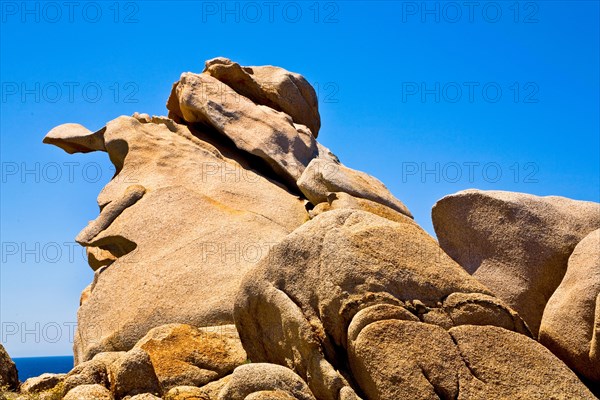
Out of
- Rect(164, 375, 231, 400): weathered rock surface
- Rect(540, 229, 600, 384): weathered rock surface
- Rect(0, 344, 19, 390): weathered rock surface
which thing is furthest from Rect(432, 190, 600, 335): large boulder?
Rect(0, 344, 19, 390): weathered rock surface

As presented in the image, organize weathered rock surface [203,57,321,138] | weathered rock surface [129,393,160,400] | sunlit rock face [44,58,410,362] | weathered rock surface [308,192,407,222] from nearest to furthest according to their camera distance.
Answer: weathered rock surface [129,393,160,400], sunlit rock face [44,58,410,362], weathered rock surface [308,192,407,222], weathered rock surface [203,57,321,138]

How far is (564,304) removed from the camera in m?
14.2

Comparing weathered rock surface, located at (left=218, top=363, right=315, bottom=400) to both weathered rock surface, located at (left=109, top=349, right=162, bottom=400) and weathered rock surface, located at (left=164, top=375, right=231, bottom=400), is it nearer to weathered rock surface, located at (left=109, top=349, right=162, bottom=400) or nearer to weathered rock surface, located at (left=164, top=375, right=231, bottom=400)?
weathered rock surface, located at (left=164, top=375, right=231, bottom=400)

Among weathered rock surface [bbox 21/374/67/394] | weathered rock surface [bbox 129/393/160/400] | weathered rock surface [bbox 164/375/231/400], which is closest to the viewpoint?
weathered rock surface [bbox 129/393/160/400]

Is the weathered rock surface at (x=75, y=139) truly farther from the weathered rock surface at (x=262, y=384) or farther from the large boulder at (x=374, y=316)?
the weathered rock surface at (x=262, y=384)

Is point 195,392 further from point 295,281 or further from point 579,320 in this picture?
point 579,320

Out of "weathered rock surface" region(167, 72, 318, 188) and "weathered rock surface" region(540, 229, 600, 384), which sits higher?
"weathered rock surface" region(167, 72, 318, 188)

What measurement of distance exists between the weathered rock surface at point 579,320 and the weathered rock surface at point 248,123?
9870mm

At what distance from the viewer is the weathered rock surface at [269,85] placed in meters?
25.9

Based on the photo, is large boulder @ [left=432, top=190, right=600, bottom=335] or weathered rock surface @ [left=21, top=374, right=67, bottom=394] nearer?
weathered rock surface @ [left=21, top=374, right=67, bottom=394]

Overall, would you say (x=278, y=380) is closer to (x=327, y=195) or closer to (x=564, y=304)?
(x=564, y=304)

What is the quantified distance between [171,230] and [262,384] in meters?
8.60

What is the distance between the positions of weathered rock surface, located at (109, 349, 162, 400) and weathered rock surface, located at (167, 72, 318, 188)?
11.3 metres

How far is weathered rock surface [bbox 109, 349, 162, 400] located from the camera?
1192 centimetres
